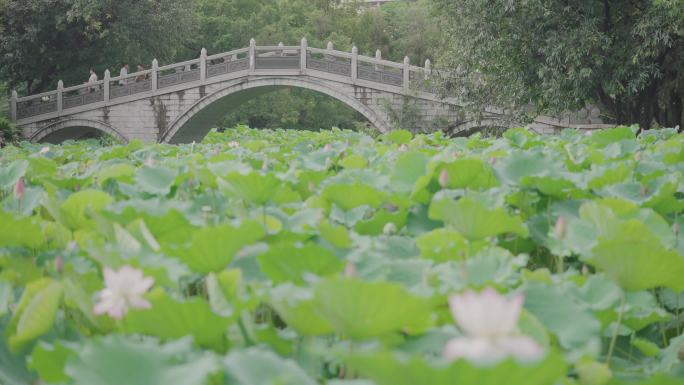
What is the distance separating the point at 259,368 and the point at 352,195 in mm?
842

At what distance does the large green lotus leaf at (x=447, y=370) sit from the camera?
0.53m

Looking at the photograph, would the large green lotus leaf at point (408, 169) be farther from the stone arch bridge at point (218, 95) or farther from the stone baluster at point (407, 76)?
the stone baluster at point (407, 76)

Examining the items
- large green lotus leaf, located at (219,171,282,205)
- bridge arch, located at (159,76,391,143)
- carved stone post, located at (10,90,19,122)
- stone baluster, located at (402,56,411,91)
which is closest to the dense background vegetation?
stone baluster, located at (402,56,411,91)

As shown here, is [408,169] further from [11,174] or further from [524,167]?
[11,174]

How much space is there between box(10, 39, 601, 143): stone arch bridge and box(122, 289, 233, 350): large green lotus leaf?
18272mm

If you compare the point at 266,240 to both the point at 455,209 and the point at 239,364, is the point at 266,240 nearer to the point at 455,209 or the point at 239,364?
the point at 455,209

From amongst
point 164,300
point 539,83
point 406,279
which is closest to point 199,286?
point 406,279

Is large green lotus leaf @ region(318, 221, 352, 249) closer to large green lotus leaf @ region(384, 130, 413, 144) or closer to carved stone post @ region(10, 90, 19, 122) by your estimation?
large green lotus leaf @ region(384, 130, 413, 144)

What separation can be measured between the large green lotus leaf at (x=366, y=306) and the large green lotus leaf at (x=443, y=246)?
1.34 ft

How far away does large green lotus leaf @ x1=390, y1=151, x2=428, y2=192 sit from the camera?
1.91 m

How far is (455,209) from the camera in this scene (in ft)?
4.06

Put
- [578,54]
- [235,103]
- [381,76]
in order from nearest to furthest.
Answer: [578,54]
[381,76]
[235,103]

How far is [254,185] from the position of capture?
59.1 inches

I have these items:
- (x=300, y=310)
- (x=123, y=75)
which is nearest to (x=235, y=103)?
(x=123, y=75)
